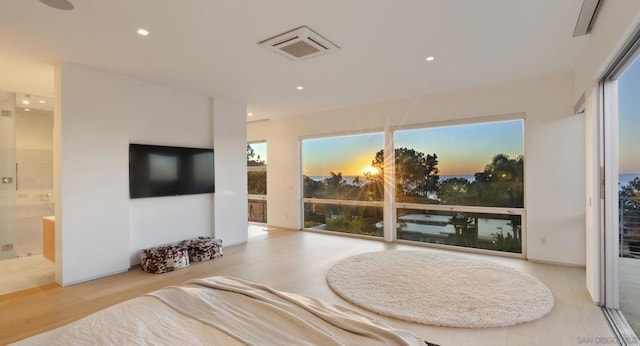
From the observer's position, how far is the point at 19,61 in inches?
144

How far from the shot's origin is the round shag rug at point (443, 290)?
2756 mm

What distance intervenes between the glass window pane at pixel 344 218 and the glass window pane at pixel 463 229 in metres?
0.54

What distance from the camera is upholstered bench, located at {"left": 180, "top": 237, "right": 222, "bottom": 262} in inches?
187

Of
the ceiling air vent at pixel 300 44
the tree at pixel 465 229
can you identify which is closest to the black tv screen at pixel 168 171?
the ceiling air vent at pixel 300 44

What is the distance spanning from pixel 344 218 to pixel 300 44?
171 inches

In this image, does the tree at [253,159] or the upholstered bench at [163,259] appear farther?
the tree at [253,159]

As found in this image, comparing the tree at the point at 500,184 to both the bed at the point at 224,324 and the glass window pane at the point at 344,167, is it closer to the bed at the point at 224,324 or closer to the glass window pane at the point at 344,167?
the glass window pane at the point at 344,167

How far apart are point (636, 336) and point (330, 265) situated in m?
3.11

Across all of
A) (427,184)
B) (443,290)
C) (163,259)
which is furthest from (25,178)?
(427,184)

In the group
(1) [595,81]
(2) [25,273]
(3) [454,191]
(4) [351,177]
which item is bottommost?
(2) [25,273]

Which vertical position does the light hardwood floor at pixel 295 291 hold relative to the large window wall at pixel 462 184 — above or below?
below

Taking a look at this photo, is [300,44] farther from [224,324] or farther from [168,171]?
[168,171]

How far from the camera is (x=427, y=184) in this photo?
5.67 meters

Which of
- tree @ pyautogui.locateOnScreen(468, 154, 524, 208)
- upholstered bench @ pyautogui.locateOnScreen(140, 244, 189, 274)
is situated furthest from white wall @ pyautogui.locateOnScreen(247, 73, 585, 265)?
upholstered bench @ pyautogui.locateOnScreen(140, 244, 189, 274)
